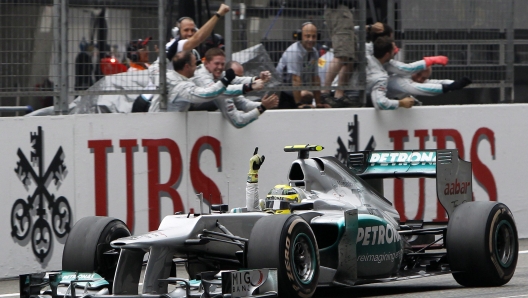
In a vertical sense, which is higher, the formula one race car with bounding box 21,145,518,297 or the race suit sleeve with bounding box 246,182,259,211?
the race suit sleeve with bounding box 246,182,259,211

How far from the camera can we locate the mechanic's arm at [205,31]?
36.5 ft

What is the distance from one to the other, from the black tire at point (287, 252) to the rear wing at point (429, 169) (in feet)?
6.45

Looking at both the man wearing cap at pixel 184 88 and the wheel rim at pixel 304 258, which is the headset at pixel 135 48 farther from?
the wheel rim at pixel 304 258

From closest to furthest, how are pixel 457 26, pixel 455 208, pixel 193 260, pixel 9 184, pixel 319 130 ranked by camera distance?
pixel 193 260 < pixel 455 208 < pixel 9 184 < pixel 319 130 < pixel 457 26

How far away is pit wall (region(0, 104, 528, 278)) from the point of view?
32.6ft

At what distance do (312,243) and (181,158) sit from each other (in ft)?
12.4

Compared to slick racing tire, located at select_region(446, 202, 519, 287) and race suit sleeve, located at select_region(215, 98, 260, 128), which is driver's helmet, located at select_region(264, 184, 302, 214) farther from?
race suit sleeve, located at select_region(215, 98, 260, 128)

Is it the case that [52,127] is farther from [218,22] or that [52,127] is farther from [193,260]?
[193,260]

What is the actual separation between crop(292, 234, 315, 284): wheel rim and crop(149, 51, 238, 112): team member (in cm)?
385

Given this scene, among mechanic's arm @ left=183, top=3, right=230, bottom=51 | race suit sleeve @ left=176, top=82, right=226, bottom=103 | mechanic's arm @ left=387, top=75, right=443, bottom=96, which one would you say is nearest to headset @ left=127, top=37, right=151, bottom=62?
mechanic's arm @ left=183, top=3, right=230, bottom=51

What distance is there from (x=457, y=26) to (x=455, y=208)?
4.97m

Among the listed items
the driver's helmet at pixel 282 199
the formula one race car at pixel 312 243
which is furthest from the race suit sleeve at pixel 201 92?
the driver's helmet at pixel 282 199

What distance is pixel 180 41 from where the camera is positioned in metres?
11.4

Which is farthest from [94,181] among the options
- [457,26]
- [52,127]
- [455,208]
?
[457,26]
